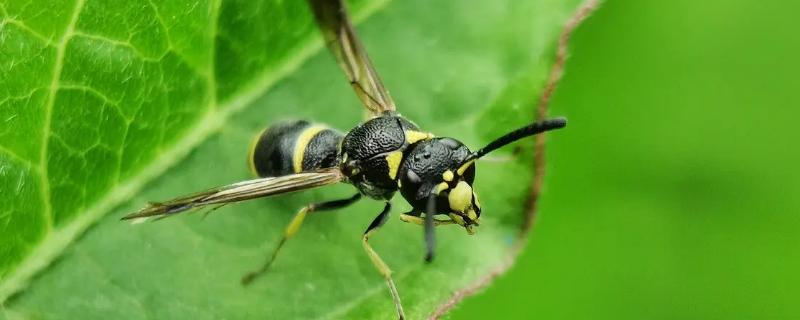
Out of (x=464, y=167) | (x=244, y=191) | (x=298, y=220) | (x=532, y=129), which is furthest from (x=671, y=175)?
(x=244, y=191)

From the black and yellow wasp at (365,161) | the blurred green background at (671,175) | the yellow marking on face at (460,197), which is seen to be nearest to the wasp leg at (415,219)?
the black and yellow wasp at (365,161)

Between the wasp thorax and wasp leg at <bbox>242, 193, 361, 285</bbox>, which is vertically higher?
the wasp thorax

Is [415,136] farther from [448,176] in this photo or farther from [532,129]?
[532,129]

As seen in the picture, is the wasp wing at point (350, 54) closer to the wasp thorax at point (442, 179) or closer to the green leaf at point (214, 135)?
the green leaf at point (214, 135)

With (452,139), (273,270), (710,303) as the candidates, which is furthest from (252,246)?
(710,303)

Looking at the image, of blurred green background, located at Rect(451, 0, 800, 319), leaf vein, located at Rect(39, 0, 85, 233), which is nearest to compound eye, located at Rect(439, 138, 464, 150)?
blurred green background, located at Rect(451, 0, 800, 319)

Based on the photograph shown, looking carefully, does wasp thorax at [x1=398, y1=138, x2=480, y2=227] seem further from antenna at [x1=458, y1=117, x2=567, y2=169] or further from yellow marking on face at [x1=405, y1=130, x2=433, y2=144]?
antenna at [x1=458, y1=117, x2=567, y2=169]

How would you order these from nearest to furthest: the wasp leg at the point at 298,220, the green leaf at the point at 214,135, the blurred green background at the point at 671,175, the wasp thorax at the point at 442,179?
1. the green leaf at the point at 214,135
2. the wasp leg at the point at 298,220
3. the wasp thorax at the point at 442,179
4. the blurred green background at the point at 671,175

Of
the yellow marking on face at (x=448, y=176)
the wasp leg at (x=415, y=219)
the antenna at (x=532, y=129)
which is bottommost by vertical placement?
the wasp leg at (x=415, y=219)
